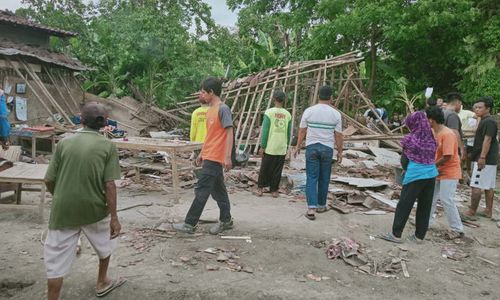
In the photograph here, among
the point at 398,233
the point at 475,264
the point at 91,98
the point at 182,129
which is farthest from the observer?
the point at 91,98

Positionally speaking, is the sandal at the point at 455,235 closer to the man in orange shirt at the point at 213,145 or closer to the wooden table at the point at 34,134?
the man in orange shirt at the point at 213,145

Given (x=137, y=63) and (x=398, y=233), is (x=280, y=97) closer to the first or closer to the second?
(x=398, y=233)

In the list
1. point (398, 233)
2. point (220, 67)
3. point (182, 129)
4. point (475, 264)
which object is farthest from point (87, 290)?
point (220, 67)

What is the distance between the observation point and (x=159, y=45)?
18250 millimetres

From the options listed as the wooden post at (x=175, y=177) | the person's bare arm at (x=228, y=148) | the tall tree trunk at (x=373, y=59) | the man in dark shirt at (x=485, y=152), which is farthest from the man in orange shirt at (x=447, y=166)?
the tall tree trunk at (x=373, y=59)

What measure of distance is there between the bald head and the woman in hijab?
11.5ft

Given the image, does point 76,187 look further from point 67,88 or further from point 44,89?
point 67,88

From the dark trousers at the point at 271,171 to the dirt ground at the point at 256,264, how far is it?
4.20 ft

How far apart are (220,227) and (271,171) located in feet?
7.59

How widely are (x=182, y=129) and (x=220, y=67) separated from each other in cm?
281

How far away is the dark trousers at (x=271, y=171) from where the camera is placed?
723cm

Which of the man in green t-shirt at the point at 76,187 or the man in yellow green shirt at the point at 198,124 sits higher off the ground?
the man in yellow green shirt at the point at 198,124

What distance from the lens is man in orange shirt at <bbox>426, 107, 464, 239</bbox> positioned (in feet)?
17.1

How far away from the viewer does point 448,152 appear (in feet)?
17.2
